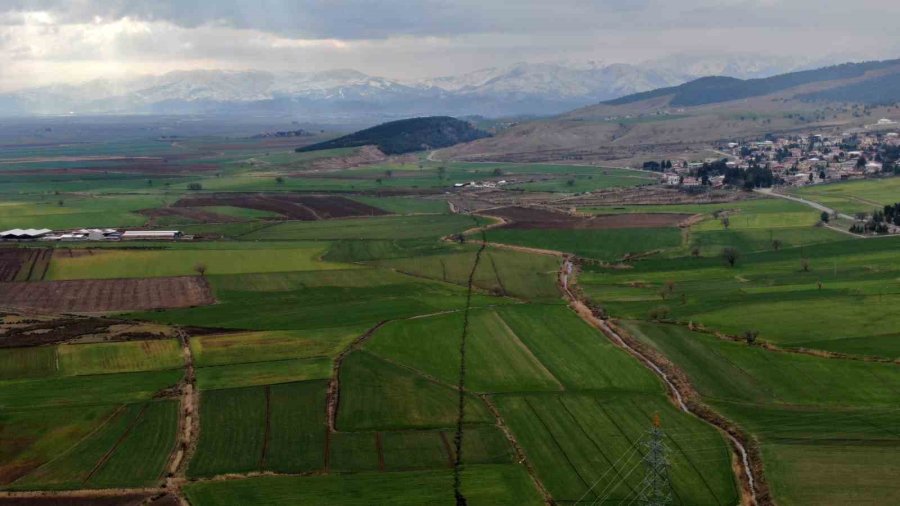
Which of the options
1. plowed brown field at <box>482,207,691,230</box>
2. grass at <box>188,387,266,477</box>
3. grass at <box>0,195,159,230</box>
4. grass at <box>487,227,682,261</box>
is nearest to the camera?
grass at <box>188,387,266,477</box>

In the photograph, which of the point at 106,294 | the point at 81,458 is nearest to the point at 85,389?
the point at 81,458

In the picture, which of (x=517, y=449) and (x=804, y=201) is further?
(x=804, y=201)

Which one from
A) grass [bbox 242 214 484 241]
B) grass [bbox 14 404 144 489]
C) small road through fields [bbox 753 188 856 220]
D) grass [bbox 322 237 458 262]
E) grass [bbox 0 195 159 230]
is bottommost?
grass [bbox 14 404 144 489]

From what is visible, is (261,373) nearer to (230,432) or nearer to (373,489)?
(230,432)

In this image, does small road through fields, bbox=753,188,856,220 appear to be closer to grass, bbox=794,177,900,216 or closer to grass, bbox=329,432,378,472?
grass, bbox=794,177,900,216

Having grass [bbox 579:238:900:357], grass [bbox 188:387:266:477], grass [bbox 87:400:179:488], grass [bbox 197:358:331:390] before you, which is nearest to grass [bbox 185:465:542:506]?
grass [bbox 188:387:266:477]

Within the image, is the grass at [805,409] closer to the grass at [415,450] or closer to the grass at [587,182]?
the grass at [415,450]

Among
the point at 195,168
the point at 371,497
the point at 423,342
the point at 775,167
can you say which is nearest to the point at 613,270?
the point at 423,342

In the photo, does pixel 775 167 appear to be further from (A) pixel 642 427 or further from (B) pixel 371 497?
(B) pixel 371 497
